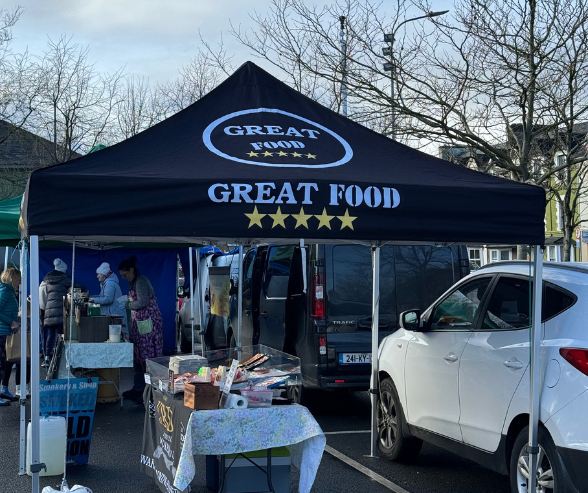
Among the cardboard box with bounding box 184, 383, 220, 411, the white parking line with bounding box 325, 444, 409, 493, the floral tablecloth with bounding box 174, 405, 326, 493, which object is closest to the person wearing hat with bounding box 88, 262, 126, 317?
the white parking line with bounding box 325, 444, 409, 493

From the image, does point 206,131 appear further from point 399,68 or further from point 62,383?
point 399,68

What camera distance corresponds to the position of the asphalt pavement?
5.83 m

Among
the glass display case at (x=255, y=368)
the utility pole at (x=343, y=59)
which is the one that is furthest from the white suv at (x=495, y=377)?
the utility pole at (x=343, y=59)

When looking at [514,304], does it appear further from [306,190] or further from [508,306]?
[306,190]

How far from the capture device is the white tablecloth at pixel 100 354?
338 inches

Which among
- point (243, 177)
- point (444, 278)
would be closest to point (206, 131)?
point (243, 177)

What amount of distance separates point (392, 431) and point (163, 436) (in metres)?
2.31

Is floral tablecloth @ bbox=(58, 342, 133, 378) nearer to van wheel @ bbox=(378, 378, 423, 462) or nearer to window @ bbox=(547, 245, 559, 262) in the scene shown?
van wheel @ bbox=(378, 378, 423, 462)

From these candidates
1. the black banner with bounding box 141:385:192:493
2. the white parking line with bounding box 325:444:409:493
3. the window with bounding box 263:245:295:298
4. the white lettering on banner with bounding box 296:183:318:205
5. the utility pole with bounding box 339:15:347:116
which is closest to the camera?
the white lettering on banner with bounding box 296:183:318:205

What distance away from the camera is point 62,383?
6480 millimetres

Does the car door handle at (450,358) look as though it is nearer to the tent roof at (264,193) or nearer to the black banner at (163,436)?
the tent roof at (264,193)

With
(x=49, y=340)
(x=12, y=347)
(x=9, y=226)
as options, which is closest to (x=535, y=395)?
(x=12, y=347)

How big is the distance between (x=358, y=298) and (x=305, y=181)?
390cm

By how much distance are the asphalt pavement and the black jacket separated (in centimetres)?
264
